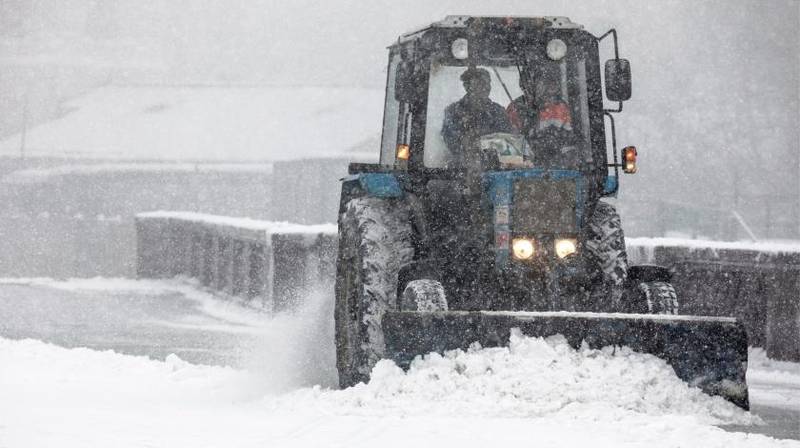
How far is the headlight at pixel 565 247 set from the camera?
914 cm

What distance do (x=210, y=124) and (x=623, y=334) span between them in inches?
2415

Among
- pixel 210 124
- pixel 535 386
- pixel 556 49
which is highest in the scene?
pixel 210 124

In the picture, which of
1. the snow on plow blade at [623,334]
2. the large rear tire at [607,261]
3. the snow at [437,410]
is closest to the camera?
the snow at [437,410]

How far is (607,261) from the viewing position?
9.34 metres

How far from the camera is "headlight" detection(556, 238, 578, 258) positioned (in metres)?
9.14

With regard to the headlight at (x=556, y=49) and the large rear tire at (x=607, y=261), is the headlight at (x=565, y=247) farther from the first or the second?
the headlight at (x=556, y=49)

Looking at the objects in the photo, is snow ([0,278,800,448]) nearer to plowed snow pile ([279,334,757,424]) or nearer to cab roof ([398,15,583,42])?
plowed snow pile ([279,334,757,424])

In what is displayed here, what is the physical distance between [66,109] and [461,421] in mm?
69638

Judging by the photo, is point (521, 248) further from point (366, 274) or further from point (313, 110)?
point (313, 110)

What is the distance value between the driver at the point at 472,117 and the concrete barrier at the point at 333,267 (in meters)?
3.93

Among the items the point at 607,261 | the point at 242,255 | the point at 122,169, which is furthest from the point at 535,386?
the point at 122,169

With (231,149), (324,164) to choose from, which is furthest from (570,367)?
(231,149)

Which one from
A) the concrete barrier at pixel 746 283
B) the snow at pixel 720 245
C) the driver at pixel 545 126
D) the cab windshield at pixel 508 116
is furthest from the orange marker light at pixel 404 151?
the snow at pixel 720 245

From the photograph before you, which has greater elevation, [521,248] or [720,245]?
[521,248]
